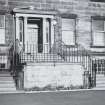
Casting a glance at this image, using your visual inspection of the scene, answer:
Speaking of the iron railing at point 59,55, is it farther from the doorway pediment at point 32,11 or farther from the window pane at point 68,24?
the doorway pediment at point 32,11

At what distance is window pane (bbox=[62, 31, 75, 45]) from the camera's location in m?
20.7

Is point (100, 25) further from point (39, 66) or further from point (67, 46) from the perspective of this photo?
point (39, 66)

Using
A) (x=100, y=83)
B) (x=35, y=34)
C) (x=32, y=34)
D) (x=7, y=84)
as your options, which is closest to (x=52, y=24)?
(x=35, y=34)

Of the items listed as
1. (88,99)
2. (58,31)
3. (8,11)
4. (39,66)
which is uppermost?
(8,11)

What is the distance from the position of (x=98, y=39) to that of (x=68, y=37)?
2.52 m

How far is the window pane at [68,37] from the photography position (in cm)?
2070

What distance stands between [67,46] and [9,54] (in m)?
4.27

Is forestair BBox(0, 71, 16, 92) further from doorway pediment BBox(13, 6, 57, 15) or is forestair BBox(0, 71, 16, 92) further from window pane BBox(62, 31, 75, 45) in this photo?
window pane BBox(62, 31, 75, 45)

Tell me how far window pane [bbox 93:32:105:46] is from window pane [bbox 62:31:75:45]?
187cm

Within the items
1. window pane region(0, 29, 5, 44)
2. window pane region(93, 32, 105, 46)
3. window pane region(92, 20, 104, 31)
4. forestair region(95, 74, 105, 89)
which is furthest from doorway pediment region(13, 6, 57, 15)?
forestair region(95, 74, 105, 89)

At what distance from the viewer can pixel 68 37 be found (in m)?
20.8

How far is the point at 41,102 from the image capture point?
11.3m

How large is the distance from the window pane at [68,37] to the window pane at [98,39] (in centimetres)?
187

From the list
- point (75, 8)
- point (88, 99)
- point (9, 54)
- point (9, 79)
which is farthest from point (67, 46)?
point (88, 99)
